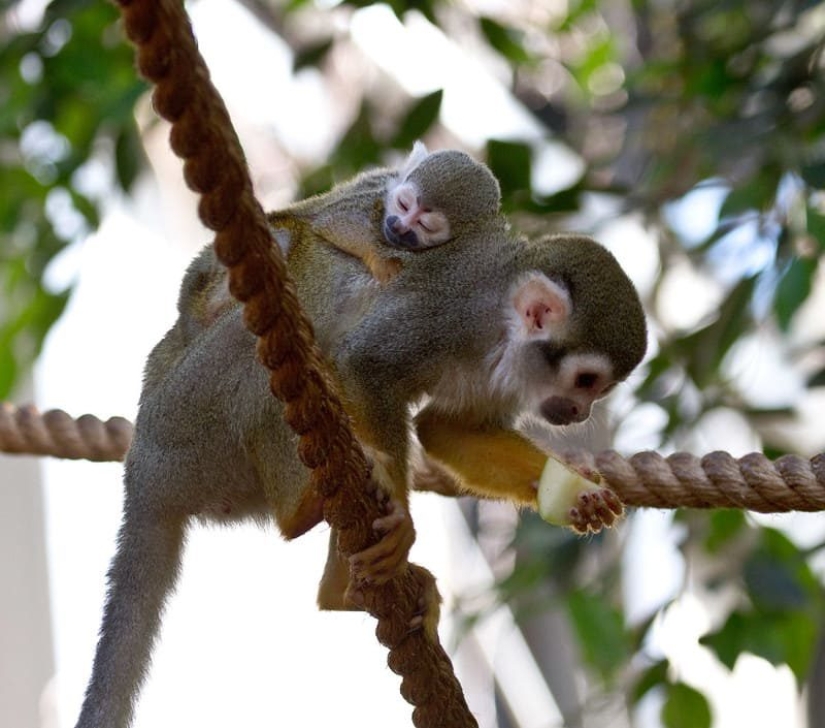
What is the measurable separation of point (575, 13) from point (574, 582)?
2183 mm

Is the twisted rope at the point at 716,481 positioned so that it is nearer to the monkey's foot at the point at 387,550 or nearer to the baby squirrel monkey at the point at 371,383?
the baby squirrel monkey at the point at 371,383

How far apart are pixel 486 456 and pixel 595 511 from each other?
1.29 ft

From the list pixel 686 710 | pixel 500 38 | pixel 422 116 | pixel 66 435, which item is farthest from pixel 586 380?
pixel 500 38

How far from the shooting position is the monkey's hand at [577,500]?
7.21 ft

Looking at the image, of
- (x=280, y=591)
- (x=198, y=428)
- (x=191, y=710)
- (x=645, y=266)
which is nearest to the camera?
(x=198, y=428)

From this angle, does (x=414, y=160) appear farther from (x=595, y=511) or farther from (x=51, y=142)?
(x=51, y=142)

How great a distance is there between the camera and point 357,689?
20.6 ft

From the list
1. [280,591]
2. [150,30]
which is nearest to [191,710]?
[280,591]

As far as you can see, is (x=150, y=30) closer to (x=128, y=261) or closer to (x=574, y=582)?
(x=574, y=582)

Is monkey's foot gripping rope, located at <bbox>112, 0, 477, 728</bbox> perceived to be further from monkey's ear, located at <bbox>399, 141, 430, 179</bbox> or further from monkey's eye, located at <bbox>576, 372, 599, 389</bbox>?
monkey's ear, located at <bbox>399, 141, 430, 179</bbox>

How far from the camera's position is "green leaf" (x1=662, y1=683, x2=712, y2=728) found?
2.74 metres

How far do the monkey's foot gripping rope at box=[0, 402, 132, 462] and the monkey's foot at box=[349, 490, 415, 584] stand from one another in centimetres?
91

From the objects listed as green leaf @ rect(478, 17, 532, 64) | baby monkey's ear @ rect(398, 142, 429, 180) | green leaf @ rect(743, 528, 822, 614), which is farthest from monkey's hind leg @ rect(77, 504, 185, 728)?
green leaf @ rect(478, 17, 532, 64)

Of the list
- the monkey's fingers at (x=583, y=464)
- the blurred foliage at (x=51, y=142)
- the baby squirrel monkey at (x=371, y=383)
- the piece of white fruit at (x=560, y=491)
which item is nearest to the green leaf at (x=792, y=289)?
the baby squirrel monkey at (x=371, y=383)
